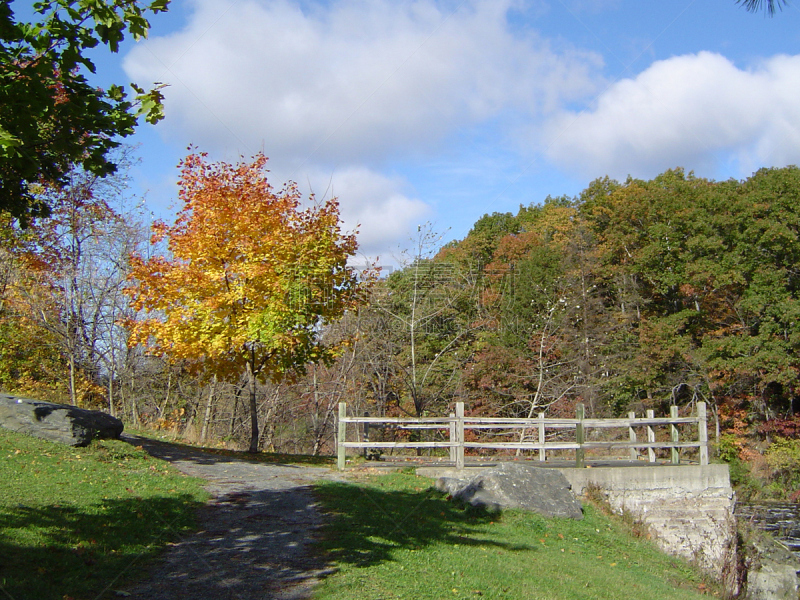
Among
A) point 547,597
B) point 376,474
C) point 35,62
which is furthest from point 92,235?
point 547,597

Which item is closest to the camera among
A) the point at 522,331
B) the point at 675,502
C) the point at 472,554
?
the point at 472,554

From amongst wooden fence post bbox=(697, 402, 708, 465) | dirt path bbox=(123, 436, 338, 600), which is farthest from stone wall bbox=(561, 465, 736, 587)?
dirt path bbox=(123, 436, 338, 600)

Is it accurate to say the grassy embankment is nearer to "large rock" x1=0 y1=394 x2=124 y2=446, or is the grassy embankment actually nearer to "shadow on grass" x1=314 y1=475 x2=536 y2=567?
"shadow on grass" x1=314 y1=475 x2=536 y2=567

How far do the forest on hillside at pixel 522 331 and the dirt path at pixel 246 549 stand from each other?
1209cm

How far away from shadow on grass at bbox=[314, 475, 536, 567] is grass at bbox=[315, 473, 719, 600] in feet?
0.05

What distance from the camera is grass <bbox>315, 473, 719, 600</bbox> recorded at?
673cm

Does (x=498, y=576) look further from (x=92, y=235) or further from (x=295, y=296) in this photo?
(x=92, y=235)

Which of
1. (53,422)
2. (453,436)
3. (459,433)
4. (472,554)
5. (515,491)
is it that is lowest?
(472,554)

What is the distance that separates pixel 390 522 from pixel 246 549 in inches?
89.7

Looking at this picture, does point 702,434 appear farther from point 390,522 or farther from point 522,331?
point 522,331

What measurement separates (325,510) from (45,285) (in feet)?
55.2

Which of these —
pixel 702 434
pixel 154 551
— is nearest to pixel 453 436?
pixel 702 434

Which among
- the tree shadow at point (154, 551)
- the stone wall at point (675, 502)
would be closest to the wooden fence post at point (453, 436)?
the stone wall at point (675, 502)

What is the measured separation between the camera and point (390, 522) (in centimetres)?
900
